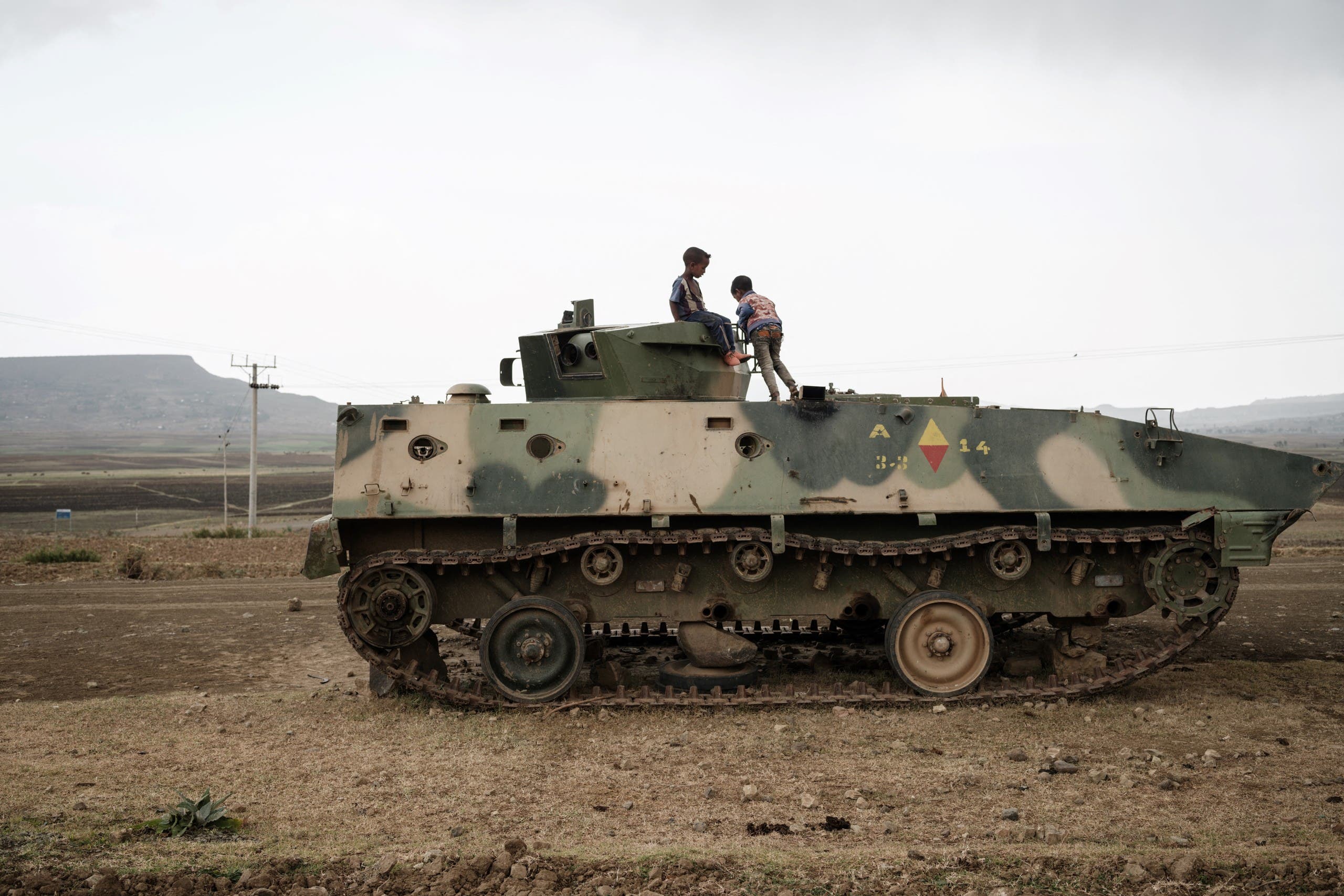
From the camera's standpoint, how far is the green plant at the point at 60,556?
2002cm

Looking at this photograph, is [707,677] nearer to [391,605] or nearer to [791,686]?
[791,686]

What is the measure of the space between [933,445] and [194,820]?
21.0ft

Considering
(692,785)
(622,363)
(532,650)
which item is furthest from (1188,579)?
(532,650)

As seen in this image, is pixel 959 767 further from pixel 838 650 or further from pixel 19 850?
pixel 19 850

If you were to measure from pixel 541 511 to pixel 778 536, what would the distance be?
82.6 inches

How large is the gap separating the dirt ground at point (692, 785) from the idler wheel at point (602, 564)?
47.3 inches

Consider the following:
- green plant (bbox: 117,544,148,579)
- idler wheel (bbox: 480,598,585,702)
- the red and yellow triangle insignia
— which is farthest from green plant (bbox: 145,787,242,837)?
green plant (bbox: 117,544,148,579)

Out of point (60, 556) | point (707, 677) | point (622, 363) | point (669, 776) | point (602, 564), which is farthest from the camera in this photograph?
point (60, 556)

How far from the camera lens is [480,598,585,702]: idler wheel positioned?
8805 millimetres

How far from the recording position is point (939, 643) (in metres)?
8.95

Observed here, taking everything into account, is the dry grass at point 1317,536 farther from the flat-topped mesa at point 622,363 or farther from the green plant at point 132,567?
the green plant at point 132,567

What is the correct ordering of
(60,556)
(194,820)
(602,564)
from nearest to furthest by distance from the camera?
(194,820) < (602,564) < (60,556)

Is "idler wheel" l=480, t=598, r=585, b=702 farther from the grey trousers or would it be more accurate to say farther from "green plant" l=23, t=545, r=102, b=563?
"green plant" l=23, t=545, r=102, b=563

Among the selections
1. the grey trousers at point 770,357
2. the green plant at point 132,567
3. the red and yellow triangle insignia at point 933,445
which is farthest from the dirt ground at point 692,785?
the green plant at point 132,567
